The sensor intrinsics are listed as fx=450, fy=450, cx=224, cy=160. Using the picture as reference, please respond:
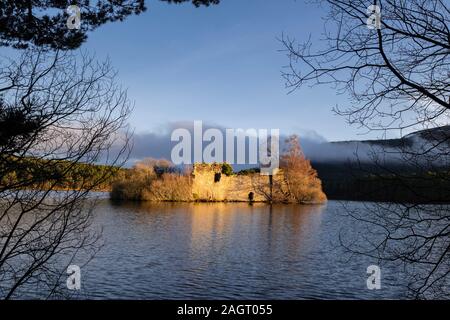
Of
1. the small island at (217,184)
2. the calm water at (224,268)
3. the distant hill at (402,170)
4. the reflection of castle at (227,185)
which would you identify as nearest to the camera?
the distant hill at (402,170)

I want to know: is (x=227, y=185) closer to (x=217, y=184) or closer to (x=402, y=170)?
(x=217, y=184)

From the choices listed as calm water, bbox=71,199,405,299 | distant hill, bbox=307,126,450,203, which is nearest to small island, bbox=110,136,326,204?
calm water, bbox=71,199,405,299

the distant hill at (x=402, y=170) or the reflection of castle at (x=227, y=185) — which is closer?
→ the distant hill at (x=402, y=170)

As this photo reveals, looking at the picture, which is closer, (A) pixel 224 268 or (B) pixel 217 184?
(A) pixel 224 268

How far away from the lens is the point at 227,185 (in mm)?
72375

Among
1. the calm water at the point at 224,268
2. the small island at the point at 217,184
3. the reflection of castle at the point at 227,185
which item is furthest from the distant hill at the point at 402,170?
the reflection of castle at the point at 227,185

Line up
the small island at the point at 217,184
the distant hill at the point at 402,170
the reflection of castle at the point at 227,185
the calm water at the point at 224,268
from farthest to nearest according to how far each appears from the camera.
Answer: the reflection of castle at the point at 227,185
the small island at the point at 217,184
the calm water at the point at 224,268
the distant hill at the point at 402,170

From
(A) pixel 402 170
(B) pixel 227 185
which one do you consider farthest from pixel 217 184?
(A) pixel 402 170

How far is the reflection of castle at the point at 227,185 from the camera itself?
6838 centimetres

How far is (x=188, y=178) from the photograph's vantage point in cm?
6700

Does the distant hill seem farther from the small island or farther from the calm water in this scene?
the small island

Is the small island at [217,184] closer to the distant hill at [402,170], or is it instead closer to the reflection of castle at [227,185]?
the reflection of castle at [227,185]
